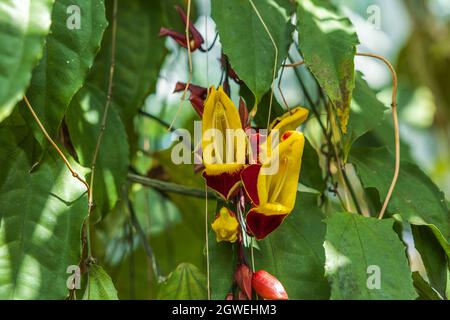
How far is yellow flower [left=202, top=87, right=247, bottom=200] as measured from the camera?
2.51 ft

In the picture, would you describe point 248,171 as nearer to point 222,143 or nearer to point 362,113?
point 222,143

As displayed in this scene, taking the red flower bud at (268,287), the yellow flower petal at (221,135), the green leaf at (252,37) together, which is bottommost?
the red flower bud at (268,287)

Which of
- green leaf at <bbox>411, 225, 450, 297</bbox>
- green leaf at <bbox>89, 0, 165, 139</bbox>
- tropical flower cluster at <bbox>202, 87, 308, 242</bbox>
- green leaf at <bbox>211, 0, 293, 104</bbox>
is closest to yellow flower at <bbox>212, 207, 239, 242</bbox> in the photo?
tropical flower cluster at <bbox>202, 87, 308, 242</bbox>

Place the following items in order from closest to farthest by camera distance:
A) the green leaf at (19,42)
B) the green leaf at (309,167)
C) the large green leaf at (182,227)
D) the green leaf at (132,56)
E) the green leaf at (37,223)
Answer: the green leaf at (19,42) → the green leaf at (37,223) → the green leaf at (309,167) → the green leaf at (132,56) → the large green leaf at (182,227)

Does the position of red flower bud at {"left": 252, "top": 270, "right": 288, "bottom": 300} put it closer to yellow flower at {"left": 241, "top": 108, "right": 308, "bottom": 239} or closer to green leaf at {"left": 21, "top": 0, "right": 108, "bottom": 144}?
yellow flower at {"left": 241, "top": 108, "right": 308, "bottom": 239}

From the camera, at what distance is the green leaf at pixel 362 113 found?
0.84m

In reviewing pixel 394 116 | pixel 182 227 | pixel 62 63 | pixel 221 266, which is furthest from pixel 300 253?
pixel 182 227

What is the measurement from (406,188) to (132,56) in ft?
1.46

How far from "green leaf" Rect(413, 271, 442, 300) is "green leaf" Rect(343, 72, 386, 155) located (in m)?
0.17

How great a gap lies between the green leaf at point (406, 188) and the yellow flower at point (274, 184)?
174mm

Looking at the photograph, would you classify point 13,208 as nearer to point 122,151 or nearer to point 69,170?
point 69,170

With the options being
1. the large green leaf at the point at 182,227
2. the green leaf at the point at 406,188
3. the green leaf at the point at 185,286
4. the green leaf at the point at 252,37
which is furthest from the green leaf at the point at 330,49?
the large green leaf at the point at 182,227

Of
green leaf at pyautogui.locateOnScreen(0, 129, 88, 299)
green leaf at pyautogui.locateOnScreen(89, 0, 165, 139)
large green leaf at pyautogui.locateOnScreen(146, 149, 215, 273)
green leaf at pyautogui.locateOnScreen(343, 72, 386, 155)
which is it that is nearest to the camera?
green leaf at pyautogui.locateOnScreen(0, 129, 88, 299)

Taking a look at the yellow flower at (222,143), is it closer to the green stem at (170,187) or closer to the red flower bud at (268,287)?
the red flower bud at (268,287)
